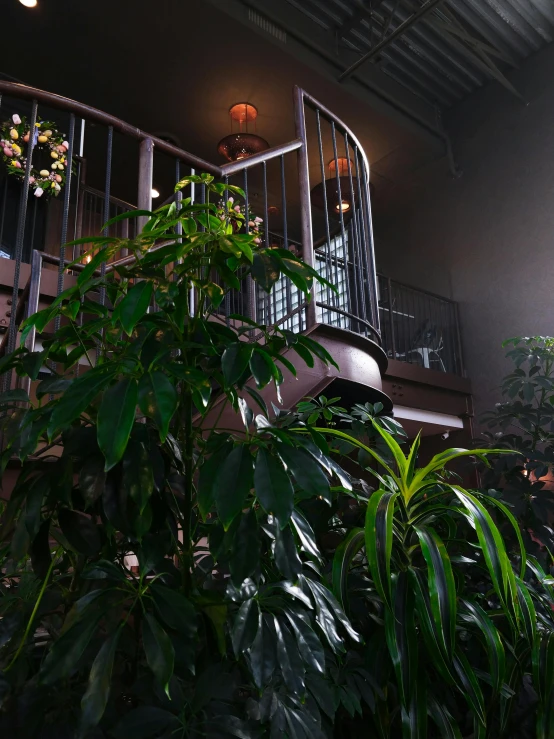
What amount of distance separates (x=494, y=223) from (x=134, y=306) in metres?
7.31

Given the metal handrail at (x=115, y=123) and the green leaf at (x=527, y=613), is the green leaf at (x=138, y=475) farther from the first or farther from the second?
the metal handrail at (x=115, y=123)

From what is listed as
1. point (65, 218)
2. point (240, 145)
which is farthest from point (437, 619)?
point (240, 145)

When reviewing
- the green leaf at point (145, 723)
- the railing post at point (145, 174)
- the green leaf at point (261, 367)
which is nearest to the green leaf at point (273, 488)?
the green leaf at point (261, 367)

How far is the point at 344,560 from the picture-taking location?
1.56m

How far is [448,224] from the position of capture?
8141mm

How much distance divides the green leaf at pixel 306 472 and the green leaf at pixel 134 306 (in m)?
0.33

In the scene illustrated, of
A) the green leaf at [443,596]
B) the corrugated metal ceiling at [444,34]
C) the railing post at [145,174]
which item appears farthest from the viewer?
the corrugated metal ceiling at [444,34]

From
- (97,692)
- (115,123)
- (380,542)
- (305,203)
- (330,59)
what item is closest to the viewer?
(97,692)

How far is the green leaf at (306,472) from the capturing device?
40.3 inches

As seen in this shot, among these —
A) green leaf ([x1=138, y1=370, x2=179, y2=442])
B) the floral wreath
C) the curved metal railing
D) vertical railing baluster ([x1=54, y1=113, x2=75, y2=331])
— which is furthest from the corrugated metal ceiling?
green leaf ([x1=138, y1=370, x2=179, y2=442])

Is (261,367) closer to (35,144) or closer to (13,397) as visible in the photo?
(13,397)

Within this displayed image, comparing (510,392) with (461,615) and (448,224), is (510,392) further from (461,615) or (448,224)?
(448,224)

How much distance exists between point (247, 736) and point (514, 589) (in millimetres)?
885

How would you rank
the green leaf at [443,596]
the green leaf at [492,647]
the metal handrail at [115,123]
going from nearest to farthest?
the green leaf at [443,596] → the green leaf at [492,647] → the metal handrail at [115,123]
